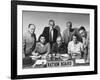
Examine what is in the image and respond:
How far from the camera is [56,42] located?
1.41 m

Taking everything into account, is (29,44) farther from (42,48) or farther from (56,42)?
(56,42)

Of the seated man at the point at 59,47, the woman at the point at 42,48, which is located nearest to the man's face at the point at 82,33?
the seated man at the point at 59,47

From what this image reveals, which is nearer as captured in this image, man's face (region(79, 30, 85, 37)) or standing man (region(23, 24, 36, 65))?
standing man (region(23, 24, 36, 65))

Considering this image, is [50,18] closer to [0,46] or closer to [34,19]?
[34,19]

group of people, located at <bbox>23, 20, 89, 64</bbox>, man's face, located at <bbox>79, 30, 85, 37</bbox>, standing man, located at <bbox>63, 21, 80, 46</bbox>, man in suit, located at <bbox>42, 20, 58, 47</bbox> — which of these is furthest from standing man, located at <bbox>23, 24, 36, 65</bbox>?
man's face, located at <bbox>79, 30, 85, 37</bbox>

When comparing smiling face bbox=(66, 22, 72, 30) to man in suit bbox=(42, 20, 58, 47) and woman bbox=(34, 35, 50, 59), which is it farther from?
woman bbox=(34, 35, 50, 59)

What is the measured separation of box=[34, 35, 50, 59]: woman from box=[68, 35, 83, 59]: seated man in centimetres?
18

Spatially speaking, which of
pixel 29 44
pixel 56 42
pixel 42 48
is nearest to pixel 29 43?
pixel 29 44

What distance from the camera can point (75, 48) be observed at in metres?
1.45

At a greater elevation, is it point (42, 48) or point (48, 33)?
point (48, 33)

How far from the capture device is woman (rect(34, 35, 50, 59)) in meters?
1.36

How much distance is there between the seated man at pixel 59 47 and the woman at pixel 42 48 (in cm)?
5

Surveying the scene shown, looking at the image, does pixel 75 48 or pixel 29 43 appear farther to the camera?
pixel 75 48

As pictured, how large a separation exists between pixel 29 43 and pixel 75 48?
37 centimetres
